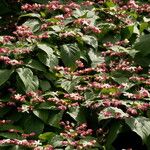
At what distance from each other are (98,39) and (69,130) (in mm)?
1835

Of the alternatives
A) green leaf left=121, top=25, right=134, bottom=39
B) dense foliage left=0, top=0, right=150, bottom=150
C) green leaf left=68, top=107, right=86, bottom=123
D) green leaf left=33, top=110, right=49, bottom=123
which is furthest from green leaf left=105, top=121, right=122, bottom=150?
green leaf left=121, top=25, right=134, bottom=39

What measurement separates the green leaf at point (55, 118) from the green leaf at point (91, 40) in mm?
1269

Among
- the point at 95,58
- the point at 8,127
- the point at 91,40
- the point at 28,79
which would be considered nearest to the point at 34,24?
the point at 91,40

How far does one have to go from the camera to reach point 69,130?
4.05 metres

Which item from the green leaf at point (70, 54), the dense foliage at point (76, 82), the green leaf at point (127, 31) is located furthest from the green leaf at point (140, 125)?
the green leaf at point (127, 31)

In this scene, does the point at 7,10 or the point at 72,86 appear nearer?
the point at 72,86

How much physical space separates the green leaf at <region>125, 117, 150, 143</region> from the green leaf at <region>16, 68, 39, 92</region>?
1.07m

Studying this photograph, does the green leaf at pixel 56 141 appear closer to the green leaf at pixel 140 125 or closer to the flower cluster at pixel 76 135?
the flower cluster at pixel 76 135

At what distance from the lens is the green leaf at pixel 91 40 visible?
5.27 m

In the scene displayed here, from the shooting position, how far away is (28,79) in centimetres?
455

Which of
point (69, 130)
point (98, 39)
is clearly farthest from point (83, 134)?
point (98, 39)

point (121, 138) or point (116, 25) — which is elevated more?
point (116, 25)

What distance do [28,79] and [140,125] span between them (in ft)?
4.13

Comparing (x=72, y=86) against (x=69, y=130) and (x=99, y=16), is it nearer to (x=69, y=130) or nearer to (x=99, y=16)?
(x=69, y=130)
